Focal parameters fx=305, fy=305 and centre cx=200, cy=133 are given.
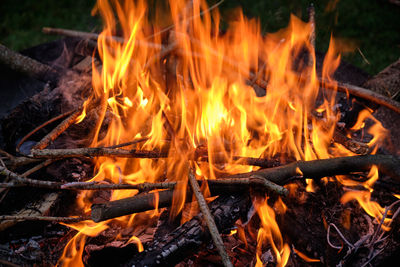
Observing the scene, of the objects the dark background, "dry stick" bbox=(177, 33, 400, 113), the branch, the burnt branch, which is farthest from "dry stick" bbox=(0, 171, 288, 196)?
the dark background

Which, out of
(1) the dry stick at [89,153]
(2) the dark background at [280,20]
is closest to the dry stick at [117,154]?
(1) the dry stick at [89,153]

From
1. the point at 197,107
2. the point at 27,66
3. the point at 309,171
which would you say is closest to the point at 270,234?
the point at 309,171

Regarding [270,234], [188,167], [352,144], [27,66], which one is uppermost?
[27,66]

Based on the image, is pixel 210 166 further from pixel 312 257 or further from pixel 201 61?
pixel 201 61

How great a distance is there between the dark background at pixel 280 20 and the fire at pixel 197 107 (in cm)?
202

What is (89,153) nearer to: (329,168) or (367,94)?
(329,168)

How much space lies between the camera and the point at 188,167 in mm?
2287

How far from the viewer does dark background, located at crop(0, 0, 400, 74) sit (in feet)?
18.7

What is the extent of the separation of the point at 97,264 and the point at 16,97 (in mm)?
2667

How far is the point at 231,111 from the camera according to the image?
3178 mm

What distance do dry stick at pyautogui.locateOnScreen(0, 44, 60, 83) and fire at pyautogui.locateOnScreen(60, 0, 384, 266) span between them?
27.8 inches

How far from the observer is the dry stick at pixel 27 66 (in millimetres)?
3777

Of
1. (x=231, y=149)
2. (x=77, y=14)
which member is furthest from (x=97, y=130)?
(x=77, y=14)

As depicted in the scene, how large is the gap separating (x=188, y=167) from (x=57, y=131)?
123 centimetres
